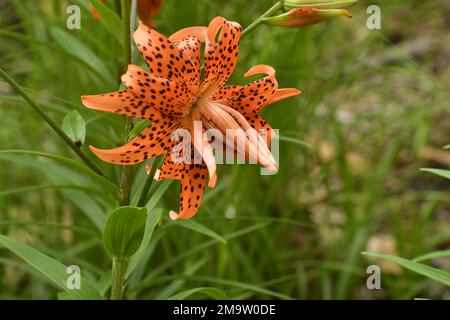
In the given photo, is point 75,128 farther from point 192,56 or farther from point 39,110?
point 192,56

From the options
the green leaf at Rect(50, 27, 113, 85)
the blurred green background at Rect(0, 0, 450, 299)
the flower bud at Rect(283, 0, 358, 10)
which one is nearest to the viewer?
the flower bud at Rect(283, 0, 358, 10)

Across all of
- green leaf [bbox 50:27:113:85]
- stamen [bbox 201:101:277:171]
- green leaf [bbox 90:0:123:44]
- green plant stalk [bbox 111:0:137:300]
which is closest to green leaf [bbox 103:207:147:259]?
green plant stalk [bbox 111:0:137:300]

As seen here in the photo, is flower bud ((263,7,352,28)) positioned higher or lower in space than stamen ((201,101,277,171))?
higher

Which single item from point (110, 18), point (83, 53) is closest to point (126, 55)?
point (110, 18)

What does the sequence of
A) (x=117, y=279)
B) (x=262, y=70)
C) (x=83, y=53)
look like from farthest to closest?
1. (x=83, y=53)
2. (x=117, y=279)
3. (x=262, y=70)

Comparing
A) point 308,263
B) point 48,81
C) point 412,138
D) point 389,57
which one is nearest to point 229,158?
point 308,263

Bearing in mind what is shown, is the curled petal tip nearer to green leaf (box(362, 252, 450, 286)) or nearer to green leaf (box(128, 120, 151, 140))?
green leaf (box(128, 120, 151, 140))

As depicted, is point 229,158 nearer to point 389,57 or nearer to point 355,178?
point 355,178

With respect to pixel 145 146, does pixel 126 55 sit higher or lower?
higher
